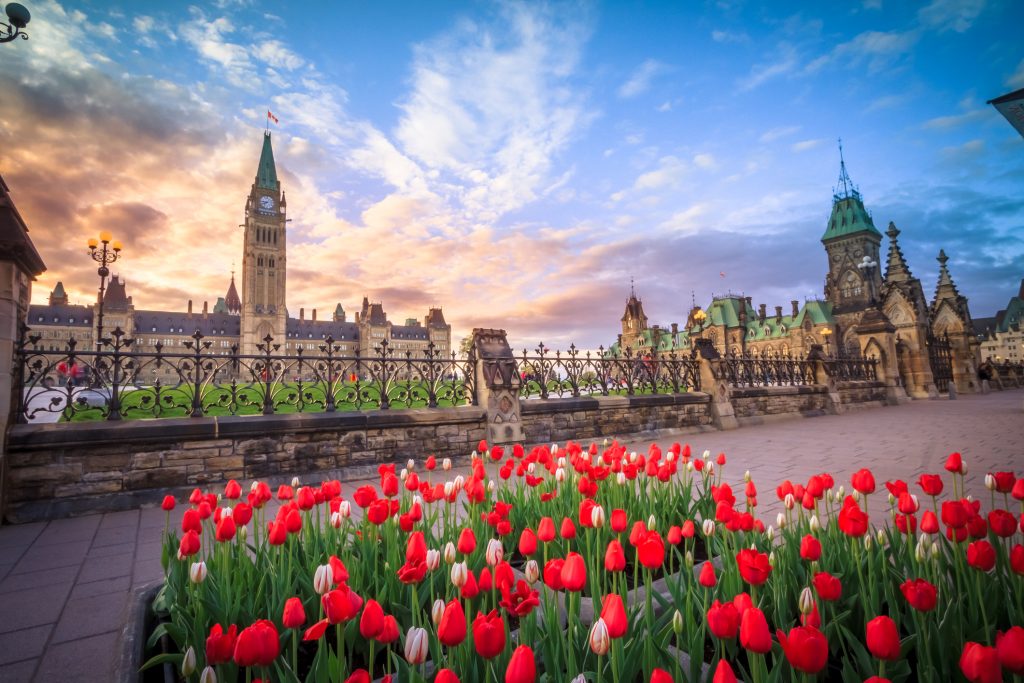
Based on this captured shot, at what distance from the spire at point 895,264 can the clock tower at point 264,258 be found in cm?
10517

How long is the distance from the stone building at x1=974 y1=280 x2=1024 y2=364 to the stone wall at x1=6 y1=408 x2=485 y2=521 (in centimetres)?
11016

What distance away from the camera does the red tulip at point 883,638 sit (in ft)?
4.09

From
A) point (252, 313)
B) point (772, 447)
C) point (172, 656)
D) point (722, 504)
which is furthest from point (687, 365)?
point (252, 313)

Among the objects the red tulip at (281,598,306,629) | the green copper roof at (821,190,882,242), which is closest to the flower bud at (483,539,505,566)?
the red tulip at (281,598,306,629)

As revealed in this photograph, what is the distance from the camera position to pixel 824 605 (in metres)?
2.23

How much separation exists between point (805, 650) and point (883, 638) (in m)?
0.25

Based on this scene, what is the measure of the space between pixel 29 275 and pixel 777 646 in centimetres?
825

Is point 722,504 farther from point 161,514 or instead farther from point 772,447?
point 772,447

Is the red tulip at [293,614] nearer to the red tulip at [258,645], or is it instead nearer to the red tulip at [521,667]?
the red tulip at [258,645]

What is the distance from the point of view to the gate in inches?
988

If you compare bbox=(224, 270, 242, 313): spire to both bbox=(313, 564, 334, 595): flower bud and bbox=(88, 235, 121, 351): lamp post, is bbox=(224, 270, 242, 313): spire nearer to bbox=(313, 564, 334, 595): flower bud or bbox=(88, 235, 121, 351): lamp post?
bbox=(88, 235, 121, 351): lamp post

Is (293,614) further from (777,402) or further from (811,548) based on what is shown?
(777,402)

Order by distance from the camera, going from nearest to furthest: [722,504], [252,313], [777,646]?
[777,646] → [722,504] → [252,313]

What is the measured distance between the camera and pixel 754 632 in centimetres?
130
